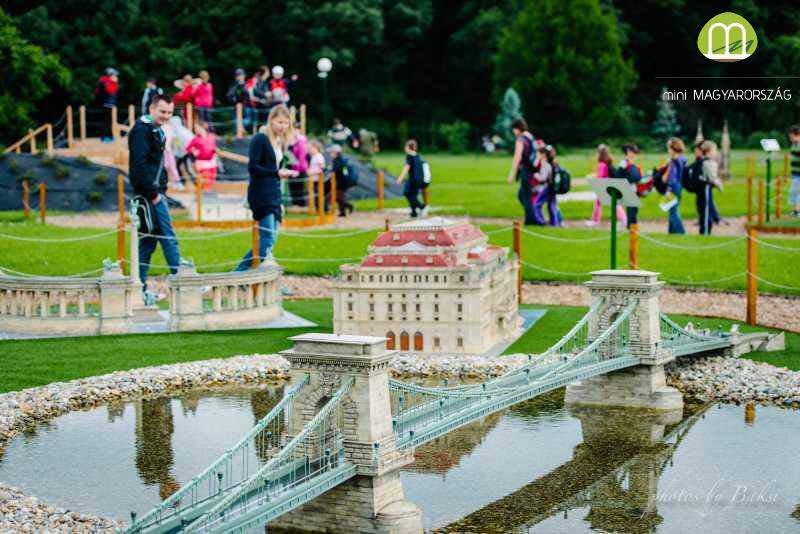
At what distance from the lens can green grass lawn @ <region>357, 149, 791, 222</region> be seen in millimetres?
37594

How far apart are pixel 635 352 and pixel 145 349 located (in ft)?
24.3

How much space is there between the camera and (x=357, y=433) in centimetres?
1362

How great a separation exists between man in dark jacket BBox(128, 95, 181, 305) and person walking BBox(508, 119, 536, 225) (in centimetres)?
888

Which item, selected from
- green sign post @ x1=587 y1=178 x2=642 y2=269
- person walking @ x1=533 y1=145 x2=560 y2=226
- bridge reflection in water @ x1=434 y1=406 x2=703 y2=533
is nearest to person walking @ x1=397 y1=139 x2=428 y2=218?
person walking @ x1=533 y1=145 x2=560 y2=226

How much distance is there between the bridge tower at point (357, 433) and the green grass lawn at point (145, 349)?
672 cm

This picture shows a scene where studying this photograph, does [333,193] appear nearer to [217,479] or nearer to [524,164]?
[524,164]

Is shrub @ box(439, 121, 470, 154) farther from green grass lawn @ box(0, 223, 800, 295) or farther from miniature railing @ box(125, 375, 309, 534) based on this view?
miniature railing @ box(125, 375, 309, 534)

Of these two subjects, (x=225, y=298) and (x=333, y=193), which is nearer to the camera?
(x=225, y=298)

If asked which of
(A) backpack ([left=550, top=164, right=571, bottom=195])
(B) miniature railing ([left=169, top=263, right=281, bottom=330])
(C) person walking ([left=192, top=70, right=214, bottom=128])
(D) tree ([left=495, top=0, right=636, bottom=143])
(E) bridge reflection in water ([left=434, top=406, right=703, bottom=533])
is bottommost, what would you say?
(E) bridge reflection in water ([left=434, top=406, right=703, bottom=533])

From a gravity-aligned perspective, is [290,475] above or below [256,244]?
below

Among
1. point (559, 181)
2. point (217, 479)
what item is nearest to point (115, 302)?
point (217, 479)

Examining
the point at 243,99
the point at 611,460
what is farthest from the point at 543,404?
the point at 243,99

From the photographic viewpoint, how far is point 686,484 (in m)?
15.8

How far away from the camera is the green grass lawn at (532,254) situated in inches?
1102
